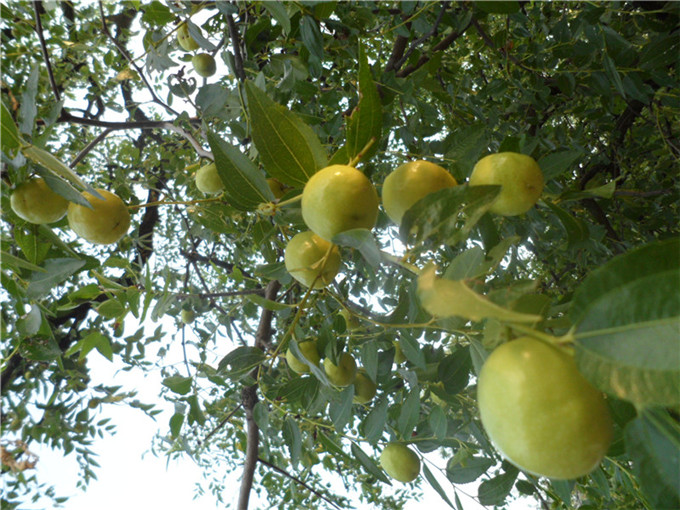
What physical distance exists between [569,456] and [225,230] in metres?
1.06

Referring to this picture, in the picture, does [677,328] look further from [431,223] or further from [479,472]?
[479,472]

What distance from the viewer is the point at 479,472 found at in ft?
4.41

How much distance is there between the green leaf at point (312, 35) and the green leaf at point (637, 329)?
0.96 m

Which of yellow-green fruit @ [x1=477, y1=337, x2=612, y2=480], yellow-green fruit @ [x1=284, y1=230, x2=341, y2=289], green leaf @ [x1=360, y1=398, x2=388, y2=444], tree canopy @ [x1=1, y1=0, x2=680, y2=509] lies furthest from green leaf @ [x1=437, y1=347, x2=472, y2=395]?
yellow-green fruit @ [x1=477, y1=337, x2=612, y2=480]

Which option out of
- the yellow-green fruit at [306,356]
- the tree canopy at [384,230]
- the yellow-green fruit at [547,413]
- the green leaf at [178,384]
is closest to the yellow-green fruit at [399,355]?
the tree canopy at [384,230]

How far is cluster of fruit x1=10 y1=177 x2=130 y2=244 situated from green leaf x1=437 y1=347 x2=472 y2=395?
797mm

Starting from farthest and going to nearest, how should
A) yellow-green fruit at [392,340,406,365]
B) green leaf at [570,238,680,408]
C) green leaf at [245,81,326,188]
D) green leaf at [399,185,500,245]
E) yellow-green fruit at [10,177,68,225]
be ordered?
yellow-green fruit at [392,340,406,365]
yellow-green fruit at [10,177,68,225]
green leaf at [245,81,326,188]
green leaf at [399,185,500,245]
green leaf at [570,238,680,408]

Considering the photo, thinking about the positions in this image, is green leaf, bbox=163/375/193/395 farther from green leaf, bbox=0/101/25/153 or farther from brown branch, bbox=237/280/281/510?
green leaf, bbox=0/101/25/153

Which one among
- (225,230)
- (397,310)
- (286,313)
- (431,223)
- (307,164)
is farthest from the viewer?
(286,313)

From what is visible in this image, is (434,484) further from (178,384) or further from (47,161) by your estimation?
(47,161)

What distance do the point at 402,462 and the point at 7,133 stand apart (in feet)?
4.33

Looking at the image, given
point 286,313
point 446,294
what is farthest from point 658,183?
point 446,294

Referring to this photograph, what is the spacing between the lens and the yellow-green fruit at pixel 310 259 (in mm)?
836

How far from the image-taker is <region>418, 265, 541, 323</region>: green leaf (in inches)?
15.8
